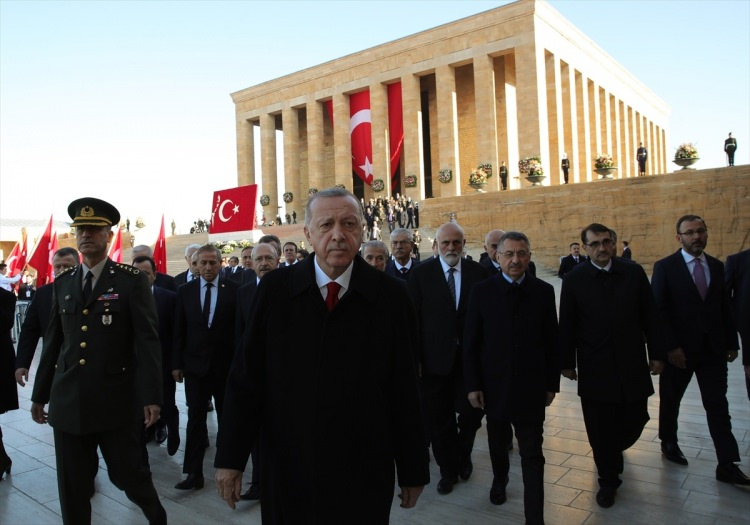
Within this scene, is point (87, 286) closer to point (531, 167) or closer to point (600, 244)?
point (600, 244)

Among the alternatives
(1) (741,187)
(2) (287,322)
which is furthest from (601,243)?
(1) (741,187)

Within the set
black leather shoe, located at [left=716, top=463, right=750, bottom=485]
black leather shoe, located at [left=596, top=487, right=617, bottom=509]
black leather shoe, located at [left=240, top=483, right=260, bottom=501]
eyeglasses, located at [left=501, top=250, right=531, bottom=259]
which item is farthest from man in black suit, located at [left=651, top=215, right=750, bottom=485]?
black leather shoe, located at [left=240, top=483, right=260, bottom=501]

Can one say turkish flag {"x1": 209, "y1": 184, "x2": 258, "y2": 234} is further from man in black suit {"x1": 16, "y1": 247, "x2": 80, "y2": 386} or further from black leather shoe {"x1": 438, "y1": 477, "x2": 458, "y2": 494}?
black leather shoe {"x1": 438, "y1": 477, "x2": 458, "y2": 494}

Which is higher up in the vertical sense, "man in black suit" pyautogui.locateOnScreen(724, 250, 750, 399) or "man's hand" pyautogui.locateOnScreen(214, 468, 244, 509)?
"man in black suit" pyautogui.locateOnScreen(724, 250, 750, 399)

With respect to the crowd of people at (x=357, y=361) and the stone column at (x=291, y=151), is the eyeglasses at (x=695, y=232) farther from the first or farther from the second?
the stone column at (x=291, y=151)

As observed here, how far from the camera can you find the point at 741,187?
17.1m

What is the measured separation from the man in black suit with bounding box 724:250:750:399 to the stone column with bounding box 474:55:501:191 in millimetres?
24863

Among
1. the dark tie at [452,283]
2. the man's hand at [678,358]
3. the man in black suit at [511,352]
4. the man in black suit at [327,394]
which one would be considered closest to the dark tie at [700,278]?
the man's hand at [678,358]

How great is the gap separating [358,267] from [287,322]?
1.13 feet

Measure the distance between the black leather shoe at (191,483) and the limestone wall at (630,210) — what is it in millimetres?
Answer: 17639

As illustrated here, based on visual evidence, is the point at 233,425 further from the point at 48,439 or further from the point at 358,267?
the point at 48,439

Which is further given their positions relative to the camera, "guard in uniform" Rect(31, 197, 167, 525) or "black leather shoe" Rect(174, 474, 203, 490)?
"black leather shoe" Rect(174, 474, 203, 490)

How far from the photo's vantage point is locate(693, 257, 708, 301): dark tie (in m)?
4.58

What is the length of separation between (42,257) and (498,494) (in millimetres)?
10302
